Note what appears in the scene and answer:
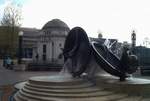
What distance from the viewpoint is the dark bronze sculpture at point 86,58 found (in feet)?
41.1

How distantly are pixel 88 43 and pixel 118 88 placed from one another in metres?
2.96

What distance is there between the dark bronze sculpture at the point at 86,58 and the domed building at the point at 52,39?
4249 centimetres

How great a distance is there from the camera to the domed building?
57500mm

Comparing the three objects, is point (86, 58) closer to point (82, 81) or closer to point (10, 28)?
point (82, 81)

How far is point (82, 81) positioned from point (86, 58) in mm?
1805

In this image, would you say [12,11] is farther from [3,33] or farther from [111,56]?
[111,56]

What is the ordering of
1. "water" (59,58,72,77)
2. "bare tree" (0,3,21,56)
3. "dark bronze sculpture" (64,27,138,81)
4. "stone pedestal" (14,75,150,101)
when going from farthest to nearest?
"bare tree" (0,3,21,56) → "water" (59,58,72,77) → "dark bronze sculpture" (64,27,138,81) → "stone pedestal" (14,75,150,101)

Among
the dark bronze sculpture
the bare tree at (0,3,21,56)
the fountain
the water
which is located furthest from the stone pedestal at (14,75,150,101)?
the bare tree at (0,3,21,56)

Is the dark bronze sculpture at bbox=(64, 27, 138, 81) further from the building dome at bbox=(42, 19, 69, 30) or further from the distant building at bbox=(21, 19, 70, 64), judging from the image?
the building dome at bbox=(42, 19, 69, 30)

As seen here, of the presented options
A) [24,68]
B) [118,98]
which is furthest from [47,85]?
[24,68]

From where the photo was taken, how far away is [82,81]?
1173cm

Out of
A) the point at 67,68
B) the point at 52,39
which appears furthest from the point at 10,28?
the point at 67,68

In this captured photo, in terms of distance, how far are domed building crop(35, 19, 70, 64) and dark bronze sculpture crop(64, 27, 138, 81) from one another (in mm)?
42486

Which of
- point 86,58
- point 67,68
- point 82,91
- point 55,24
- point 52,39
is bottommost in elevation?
point 82,91
